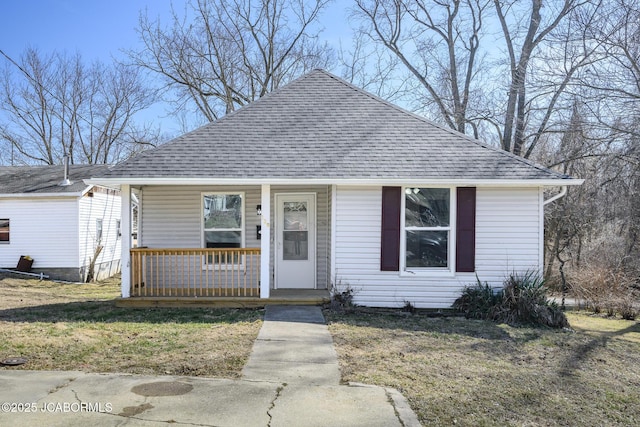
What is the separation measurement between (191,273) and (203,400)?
20.8 ft

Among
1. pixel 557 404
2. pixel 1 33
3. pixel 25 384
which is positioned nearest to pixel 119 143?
pixel 1 33

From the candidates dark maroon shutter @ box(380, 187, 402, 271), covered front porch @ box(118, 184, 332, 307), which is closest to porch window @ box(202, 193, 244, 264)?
covered front porch @ box(118, 184, 332, 307)

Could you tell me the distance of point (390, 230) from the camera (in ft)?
29.6

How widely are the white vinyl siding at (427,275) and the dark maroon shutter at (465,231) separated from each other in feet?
0.50

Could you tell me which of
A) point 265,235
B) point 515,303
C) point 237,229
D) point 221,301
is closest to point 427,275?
point 515,303

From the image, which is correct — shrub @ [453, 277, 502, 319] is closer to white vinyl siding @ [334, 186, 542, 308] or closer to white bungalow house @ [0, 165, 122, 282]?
white vinyl siding @ [334, 186, 542, 308]

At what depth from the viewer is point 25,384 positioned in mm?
4527

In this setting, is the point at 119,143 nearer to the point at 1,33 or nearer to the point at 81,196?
the point at 81,196

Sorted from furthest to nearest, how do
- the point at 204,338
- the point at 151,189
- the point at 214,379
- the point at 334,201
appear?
the point at 151,189
the point at 334,201
the point at 204,338
the point at 214,379

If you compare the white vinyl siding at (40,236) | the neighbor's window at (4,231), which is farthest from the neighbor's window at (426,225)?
the neighbor's window at (4,231)

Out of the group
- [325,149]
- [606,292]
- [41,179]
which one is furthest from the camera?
[41,179]

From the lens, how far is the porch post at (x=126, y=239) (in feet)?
30.2

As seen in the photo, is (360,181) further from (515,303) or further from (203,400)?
(203,400)

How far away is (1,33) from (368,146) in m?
9.91
